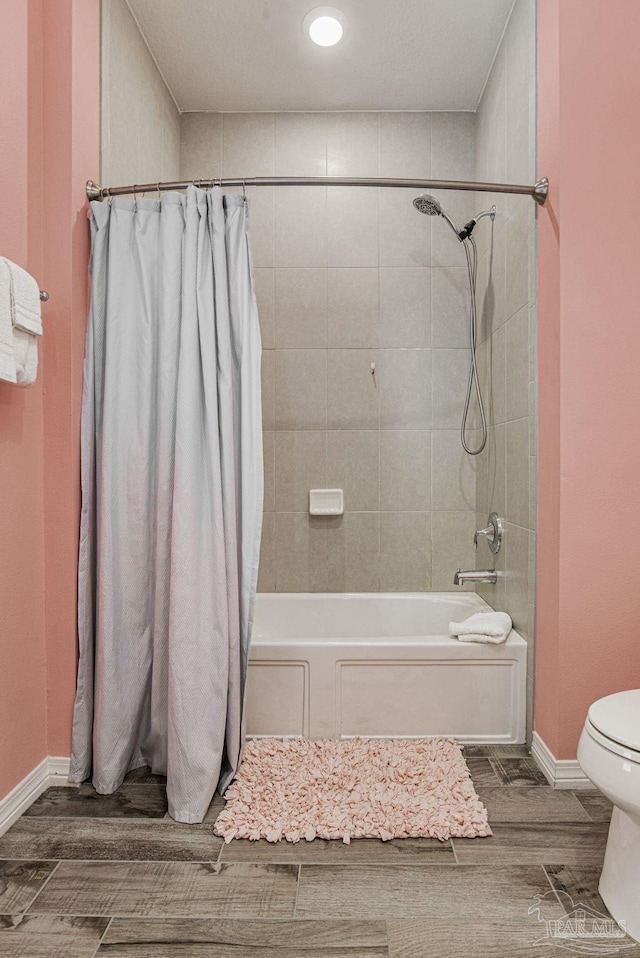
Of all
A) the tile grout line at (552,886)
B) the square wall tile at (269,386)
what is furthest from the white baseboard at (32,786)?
the square wall tile at (269,386)

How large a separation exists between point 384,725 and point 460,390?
1640 millimetres

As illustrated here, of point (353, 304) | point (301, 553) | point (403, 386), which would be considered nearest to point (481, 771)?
point (301, 553)

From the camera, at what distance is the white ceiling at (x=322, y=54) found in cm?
243

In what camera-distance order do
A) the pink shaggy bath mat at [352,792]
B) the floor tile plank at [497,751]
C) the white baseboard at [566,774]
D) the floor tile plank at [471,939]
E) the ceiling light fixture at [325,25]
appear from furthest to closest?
the ceiling light fixture at [325,25] < the floor tile plank at [497,751] < the white baseboard at [566,774] < the pink shaggy bath mat at [352,792] < the floor tile plank at [471,939]

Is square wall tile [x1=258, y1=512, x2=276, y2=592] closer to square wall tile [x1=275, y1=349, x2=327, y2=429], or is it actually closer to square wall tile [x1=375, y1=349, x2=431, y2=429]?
square wall tile [x1=275, y1=349, x2=327, y2=429]

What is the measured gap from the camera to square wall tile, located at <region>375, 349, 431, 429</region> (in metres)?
3.01

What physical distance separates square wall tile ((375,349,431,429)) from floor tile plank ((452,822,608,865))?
1.81 m

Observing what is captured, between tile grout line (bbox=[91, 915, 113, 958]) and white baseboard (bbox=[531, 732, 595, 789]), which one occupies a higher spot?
white baseboard (bbox=[531, 732, 595, 789])

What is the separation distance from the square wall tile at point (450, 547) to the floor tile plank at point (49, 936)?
2044 mm

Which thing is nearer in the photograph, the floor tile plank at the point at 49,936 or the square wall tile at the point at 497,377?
the floor tile plank at the point at 49,936

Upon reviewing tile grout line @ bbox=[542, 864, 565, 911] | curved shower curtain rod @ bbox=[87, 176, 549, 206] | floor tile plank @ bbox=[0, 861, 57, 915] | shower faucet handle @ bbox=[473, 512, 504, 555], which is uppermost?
curved shower curtain rod @ bbox=[87, 176, 549, 206]

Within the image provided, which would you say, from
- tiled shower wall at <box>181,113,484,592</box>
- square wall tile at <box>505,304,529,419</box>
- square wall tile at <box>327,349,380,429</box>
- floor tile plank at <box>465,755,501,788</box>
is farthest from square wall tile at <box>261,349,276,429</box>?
floor tile plank at <box>465,755,501,788</box>

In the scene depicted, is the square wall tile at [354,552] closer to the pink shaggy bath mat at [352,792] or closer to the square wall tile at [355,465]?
the square wall tile at [355,465]

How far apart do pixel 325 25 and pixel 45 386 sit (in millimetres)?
1875
